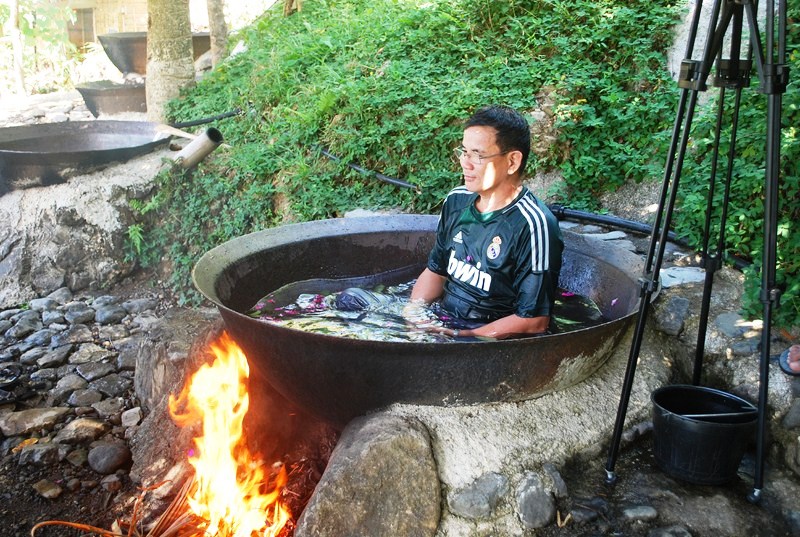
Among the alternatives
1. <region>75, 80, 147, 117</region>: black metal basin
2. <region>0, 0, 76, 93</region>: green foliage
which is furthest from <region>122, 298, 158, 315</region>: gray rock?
<region>0, 0, 76, 93</region>: green foliage

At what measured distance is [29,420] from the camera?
4.47m

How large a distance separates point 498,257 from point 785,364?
4.94 ft

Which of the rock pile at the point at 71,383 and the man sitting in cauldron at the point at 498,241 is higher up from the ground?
the man sitting in cauldron at the point at 498,241

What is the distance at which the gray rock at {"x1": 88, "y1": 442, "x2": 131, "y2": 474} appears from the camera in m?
3.97

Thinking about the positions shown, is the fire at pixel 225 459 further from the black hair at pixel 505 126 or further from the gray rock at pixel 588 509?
the black hair at pixel 505 126

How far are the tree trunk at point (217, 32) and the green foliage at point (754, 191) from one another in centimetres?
851

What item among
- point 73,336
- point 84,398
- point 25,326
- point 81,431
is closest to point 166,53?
point 25,326

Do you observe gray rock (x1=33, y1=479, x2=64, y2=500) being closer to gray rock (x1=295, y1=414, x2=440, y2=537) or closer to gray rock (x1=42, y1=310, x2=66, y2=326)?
gray rock (x1=295, y1=414, x2=440, y2=537)

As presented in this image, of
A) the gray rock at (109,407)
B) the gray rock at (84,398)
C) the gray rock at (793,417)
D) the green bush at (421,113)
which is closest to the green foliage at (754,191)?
the gray rock at (793,417)

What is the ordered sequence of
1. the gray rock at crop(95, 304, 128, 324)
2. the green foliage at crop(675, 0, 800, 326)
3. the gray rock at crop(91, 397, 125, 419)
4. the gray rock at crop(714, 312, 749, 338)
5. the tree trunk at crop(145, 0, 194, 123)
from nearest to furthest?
the green foliage at crop(675, 0, 800, 326) < the gray rock at crop(714, 312, 749, 338) < the gray rock at crop(91, 397, 125, 419) < the gray rock at crop(95, 304, 128, 324) < the tree trunk at crop(145, 0, 194, 123)

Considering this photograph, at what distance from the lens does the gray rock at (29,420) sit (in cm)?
439

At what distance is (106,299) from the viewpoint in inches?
273

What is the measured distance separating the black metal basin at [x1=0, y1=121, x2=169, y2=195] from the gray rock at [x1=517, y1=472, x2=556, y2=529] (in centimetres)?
649

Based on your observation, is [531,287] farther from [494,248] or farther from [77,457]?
[77,457]
